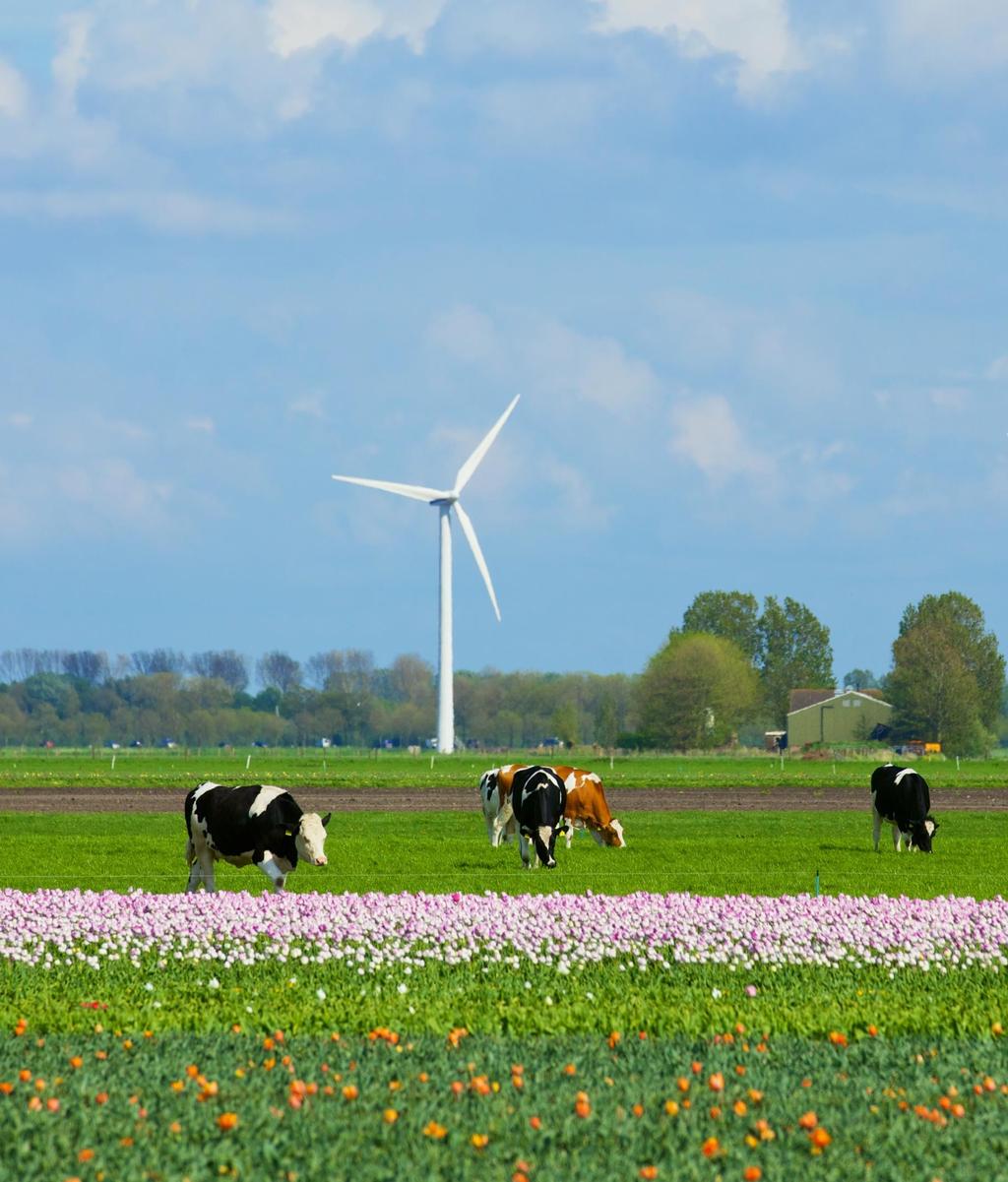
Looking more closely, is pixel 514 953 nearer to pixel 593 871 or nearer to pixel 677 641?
pixel 593 871

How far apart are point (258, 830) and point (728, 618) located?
141 metres

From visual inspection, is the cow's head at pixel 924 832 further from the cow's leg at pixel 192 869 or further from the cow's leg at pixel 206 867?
the cow's leg at pixel 192 869

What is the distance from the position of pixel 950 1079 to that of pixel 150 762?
91.2m

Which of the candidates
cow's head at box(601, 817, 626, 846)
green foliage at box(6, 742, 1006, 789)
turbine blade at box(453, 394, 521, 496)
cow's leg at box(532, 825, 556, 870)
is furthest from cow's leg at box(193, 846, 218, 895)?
turbine blade at box(453, 394, 521, 496)

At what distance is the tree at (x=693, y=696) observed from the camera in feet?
441

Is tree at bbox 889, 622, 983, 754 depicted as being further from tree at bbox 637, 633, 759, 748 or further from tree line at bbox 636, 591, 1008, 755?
tree at bbox 637, 633, 759, 748

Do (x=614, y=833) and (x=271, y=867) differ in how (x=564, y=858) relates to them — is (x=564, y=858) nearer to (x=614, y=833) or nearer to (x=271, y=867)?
(x=614, y=833)

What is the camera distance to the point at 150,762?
3907 inches

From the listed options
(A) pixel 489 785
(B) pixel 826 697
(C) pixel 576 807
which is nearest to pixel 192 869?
(A) pixel 489 785

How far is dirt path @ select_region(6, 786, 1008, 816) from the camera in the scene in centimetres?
5212

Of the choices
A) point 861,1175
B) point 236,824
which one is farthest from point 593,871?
point 861,1175

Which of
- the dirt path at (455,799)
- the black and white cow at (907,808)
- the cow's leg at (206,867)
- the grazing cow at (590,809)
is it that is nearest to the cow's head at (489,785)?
the grazing cow at (590,809)

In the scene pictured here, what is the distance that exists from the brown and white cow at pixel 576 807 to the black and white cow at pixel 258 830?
34.1 ft

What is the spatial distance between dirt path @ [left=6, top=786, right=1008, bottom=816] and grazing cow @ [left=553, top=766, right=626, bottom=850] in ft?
47.0
